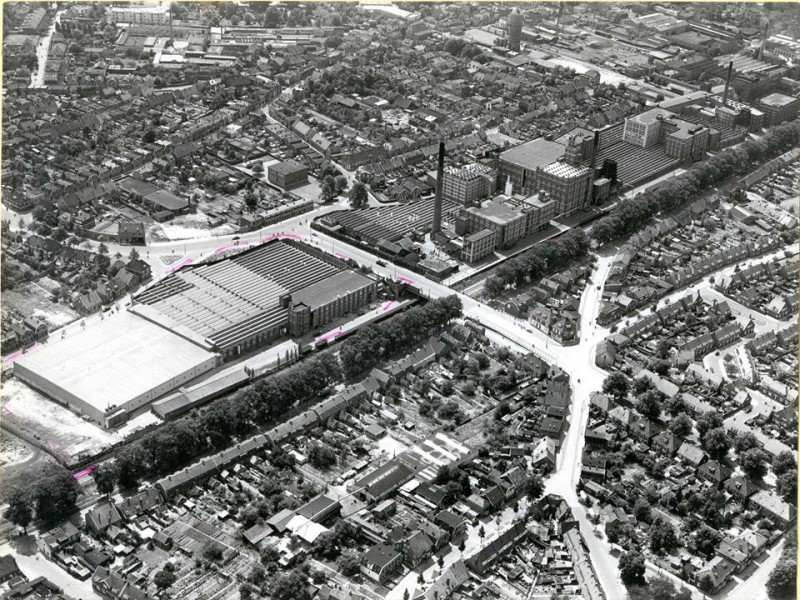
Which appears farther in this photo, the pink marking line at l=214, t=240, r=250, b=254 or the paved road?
the paved road

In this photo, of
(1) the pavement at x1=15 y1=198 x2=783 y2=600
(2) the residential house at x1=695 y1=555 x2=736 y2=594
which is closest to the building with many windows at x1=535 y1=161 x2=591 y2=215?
(1) the pavement at x1=15 y1=198 x2=783 y2=600

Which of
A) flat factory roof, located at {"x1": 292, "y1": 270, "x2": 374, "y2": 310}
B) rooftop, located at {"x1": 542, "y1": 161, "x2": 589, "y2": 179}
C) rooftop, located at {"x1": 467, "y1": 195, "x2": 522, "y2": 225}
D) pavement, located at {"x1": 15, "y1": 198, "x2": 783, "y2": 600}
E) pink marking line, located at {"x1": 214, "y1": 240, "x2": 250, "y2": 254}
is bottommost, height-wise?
pavement, located at {"x1": 15, "y1": 198, "x2": 783, "y2": 600}

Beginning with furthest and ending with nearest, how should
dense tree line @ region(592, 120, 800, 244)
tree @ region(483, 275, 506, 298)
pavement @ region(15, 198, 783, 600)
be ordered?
dense tree line @ region(592, 120, 800, 244) < tree @ region(483, 275, 506, 298) < pavement @ region(15, 198, 783, 600)

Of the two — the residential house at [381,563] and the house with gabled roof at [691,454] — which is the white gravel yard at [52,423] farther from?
the house with gabled roof at [691,454]

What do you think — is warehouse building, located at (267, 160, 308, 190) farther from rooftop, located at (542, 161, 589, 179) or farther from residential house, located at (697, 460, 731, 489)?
residential house, located at (697, 460, 731, 489)

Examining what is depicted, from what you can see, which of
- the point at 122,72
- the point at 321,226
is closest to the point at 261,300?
the point at 321,226

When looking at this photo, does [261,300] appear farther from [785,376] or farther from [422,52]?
[422,52]

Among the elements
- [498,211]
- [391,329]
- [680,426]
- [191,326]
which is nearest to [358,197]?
[498,211]
